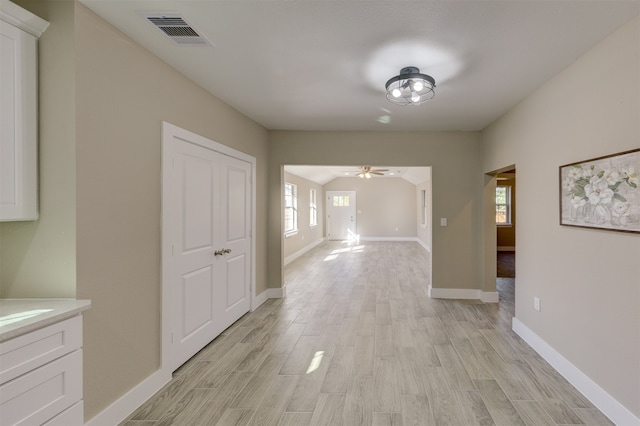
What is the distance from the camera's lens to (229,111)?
3.48 metres

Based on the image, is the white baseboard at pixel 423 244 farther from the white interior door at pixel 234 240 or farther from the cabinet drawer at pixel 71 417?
the cabinet drawer at pixel 71 417

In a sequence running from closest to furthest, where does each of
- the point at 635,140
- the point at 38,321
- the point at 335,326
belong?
1. the point at 38,321
2. the point at 635,140
3. the point at 335,326

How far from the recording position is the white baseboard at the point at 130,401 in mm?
1877

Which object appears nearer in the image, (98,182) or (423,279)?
(98,182)

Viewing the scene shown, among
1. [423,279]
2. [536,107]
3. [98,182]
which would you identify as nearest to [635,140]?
[536,107]

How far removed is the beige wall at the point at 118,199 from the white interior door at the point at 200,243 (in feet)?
0.45

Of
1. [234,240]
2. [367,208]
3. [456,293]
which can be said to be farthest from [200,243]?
[367,208]

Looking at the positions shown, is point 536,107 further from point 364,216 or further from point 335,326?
point 364,216

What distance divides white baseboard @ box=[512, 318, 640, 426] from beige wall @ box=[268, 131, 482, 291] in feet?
5.02

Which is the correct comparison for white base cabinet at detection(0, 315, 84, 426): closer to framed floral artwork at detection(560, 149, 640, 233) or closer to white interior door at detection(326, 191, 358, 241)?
framed floral artwork at detection(560, 149, 640, 233)

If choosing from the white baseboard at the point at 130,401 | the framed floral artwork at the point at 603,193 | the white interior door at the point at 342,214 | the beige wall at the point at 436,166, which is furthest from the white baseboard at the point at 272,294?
the white interior door at the point at 342,214

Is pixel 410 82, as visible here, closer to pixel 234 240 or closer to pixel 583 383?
pixel 234 240

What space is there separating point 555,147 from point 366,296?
10.2 ft

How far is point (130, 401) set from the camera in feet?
6.82
